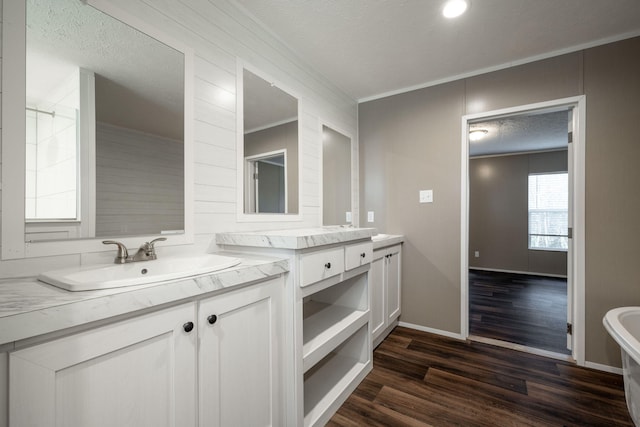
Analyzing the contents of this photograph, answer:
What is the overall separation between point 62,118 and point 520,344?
11.1 ft

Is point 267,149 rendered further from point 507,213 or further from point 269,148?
point 507,213

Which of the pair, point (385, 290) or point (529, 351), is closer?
point (529, 351)

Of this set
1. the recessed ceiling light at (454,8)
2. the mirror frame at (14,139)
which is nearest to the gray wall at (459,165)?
the recessed ceiling light at (454,8)

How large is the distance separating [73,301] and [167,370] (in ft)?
1.16

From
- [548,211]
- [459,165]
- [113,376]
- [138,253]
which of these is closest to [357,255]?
[138,253]

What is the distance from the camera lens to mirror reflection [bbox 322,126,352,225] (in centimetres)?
253

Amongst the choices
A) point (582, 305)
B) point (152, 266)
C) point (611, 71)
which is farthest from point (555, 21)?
point (152, 266)

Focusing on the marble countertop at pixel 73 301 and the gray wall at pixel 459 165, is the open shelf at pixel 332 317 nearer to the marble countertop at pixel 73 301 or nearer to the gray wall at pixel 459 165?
the marble countertop at pixel 73 301

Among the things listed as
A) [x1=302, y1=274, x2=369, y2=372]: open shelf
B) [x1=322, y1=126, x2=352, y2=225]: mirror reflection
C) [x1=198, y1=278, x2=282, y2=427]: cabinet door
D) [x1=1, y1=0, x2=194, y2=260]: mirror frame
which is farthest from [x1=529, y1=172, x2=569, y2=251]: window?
[x1=1, y1=0, x2=194, y2=260]: mirror frame

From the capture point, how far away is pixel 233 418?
1054 millimetres

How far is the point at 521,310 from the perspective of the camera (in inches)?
128

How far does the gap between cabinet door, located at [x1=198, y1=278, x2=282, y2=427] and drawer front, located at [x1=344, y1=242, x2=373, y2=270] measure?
525 mm

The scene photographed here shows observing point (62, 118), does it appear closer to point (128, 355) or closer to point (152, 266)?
point (152, 266)

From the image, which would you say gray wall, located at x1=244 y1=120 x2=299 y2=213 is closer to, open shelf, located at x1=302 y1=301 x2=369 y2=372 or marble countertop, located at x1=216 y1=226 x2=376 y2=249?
marble countertop, located at x1=216 y1=226 x2=376 y2=249
